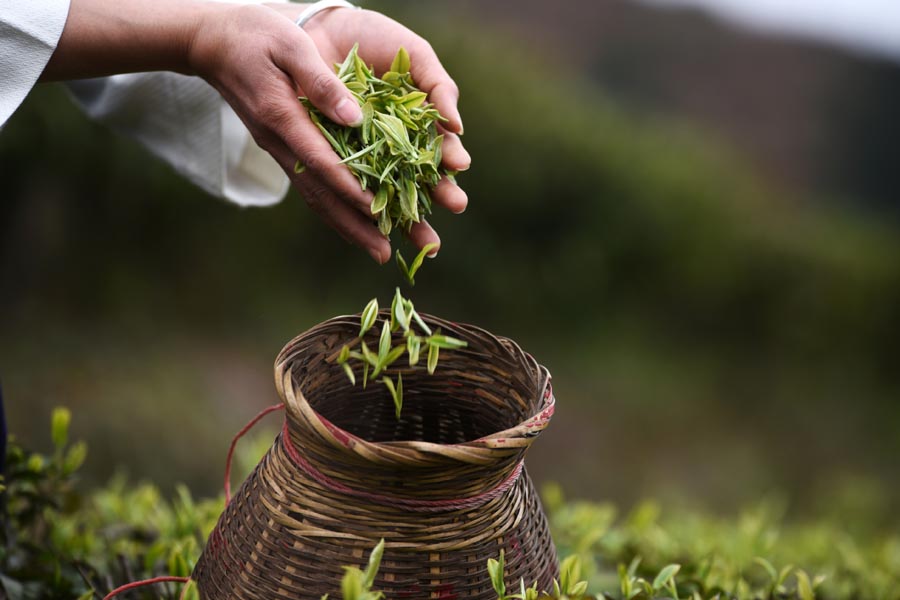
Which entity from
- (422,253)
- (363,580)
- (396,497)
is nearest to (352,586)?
(363,580)

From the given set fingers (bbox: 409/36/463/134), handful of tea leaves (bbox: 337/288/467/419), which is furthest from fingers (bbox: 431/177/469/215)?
handful of tea leaves (bbox: 337/288/467/419)

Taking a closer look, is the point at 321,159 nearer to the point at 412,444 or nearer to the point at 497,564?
the point at 412,444

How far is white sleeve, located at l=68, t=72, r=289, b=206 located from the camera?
1.64 meters

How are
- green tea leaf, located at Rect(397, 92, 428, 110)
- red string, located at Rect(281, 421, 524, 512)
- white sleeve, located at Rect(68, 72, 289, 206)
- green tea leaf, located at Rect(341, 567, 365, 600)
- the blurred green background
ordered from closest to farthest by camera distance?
green tea leaf, located at Rect(341, 567, 365, 600), red string, located at Rect(281, 421, 524, 512), green tea leaf, located at Rect(397, 92, 428, 110), white sleeve, located at Rect(68, 72, 289, 206), the blurred green background

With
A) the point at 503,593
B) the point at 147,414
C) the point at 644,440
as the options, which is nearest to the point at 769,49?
the point at 644,440

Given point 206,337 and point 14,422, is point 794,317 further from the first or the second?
point 14,422

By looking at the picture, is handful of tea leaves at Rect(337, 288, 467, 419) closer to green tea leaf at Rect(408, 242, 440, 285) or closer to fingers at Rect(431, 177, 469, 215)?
green tea leaf at Rect(408, 242, 440, 285)

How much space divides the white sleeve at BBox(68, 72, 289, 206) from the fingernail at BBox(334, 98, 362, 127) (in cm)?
53

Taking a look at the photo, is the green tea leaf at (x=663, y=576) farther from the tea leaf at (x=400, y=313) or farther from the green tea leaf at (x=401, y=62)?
the green tea leaf at (x=401, y=62)

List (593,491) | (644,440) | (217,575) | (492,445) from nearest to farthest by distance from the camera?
(492,445) < (217,575) < (593,491) < (644,440)

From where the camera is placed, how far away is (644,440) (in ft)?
12.1

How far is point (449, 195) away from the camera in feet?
4.29

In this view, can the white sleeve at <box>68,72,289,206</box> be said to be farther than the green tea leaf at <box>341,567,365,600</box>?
Yes

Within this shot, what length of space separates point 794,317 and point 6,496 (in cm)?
367
